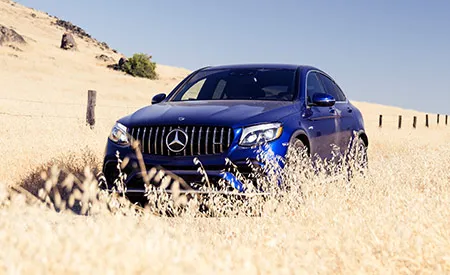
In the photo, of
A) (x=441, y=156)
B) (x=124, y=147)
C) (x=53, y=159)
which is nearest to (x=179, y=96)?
(x=124, y=147)

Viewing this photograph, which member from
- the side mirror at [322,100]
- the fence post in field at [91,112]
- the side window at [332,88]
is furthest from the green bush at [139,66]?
the side mirror at [322,100]

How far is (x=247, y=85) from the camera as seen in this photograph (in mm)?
8344

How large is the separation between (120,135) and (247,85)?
1.93 meters

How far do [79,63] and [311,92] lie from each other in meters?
61.7

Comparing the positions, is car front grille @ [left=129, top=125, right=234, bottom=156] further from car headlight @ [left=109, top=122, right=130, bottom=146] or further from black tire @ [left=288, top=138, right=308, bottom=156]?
black tire @ [left=288, top=138, right=308, bottom=156]

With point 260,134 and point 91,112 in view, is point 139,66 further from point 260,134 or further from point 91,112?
A: point 260,134

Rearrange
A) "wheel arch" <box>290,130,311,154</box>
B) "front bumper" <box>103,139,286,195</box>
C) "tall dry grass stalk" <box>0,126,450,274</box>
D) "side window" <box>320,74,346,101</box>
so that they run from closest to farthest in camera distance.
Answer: "tall dry grass stalk" <box>0,126,450,274</box> < "front bumper" <box>103,139,286,195</box> < "wheel arch" <box>290,130,311,154</box> < "side window" <box>320,74,346,101</box>

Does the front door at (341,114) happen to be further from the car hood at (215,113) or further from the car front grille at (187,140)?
the car front grille at (187,140)

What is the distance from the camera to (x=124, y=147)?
23.2 feet

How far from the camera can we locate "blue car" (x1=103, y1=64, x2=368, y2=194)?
21.7 ft

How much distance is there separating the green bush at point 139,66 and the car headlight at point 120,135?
62008mm

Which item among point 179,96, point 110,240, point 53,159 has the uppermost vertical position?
point 179,96

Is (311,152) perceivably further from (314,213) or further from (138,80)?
(138,80)

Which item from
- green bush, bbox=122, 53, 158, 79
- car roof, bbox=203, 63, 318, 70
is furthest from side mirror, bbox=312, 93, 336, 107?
green bush, bbox=122, 53, 158, 79
